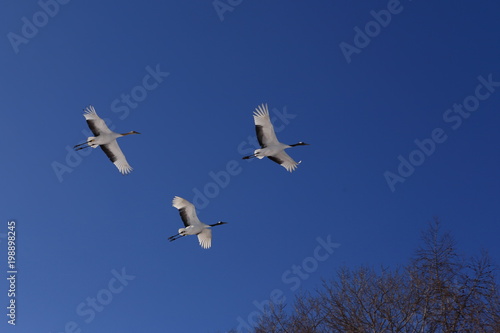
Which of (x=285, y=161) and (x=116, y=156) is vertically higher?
(x=116, y=156)

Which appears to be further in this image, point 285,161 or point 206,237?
point 206,237

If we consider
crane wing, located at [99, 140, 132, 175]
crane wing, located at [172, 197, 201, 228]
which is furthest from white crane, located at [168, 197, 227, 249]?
crane wing, located at [99, 140, 132, 175]

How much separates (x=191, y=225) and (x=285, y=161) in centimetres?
454

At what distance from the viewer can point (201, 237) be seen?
74.7 feet

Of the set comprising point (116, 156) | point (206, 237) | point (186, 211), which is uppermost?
point (116, 156)

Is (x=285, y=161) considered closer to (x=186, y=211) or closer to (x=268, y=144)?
(x=268, y=144)

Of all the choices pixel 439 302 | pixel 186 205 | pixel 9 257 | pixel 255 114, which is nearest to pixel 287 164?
pixel 255 114

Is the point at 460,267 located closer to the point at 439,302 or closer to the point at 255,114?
the point at 439,302

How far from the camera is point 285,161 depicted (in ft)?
69.9

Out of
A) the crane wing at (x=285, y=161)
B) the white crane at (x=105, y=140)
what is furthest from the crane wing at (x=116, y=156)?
the crane wing at (x=285, y=161)

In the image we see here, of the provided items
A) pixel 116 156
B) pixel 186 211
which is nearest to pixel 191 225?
pixel 186 211

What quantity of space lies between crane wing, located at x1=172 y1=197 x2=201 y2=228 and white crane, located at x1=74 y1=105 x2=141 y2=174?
2.47 metres

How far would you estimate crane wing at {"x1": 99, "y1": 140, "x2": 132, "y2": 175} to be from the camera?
2206cm

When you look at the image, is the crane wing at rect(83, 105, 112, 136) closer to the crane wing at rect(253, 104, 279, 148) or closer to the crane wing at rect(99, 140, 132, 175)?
the crane wing at rect(99, 140, 132, 175)
